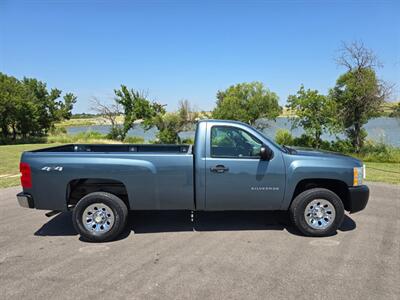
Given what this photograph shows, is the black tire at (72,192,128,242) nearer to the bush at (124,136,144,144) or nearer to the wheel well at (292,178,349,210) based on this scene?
the wheel well at (292,178,349,210)

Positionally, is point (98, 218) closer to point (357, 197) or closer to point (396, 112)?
point (357, 197)

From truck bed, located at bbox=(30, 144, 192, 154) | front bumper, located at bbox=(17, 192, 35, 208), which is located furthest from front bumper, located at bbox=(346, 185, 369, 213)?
front bumper, located at bbox=(17, 192, 35, 208)

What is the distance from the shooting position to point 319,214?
15.6 ft

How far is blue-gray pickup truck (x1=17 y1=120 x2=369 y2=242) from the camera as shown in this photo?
14.8 ft

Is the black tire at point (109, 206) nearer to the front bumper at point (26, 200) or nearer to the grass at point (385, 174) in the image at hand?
the front bumper at point (26, 200)

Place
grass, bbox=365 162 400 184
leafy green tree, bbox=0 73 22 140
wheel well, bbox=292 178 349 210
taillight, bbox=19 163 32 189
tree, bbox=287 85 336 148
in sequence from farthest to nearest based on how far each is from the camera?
leafy green tree, bbox=0 73 22 140
tree, bbox=287 85 336 148
grass, bbox=365 162 400 184
wheel well, bbox=292 178 349 210
taillight, bbox=19 163 32 189

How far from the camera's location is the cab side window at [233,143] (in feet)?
15.5

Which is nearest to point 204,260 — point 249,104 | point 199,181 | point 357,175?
point 199,181

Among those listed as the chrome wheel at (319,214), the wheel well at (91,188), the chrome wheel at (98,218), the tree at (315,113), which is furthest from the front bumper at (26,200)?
the tree at (315,113)

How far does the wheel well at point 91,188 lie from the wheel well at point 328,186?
284cm

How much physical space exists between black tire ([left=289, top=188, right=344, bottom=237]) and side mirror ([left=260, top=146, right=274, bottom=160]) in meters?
0.84

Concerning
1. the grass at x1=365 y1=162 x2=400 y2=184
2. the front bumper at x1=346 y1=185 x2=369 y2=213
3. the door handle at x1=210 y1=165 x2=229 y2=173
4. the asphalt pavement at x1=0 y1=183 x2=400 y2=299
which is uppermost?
the door handle at x1=210 y1=165 x2=229 y2=173

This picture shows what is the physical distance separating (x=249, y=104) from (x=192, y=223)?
17.3 m

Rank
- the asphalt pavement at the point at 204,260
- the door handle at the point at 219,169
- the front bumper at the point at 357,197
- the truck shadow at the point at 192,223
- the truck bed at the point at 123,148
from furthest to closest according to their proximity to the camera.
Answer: the truck bed at the point at 123,148
the truck shadow at the point at 192,223
the front bumper at the point at 357,197
the door handle at the point at 219,169
the asphalt pavement at the point at 204,260
